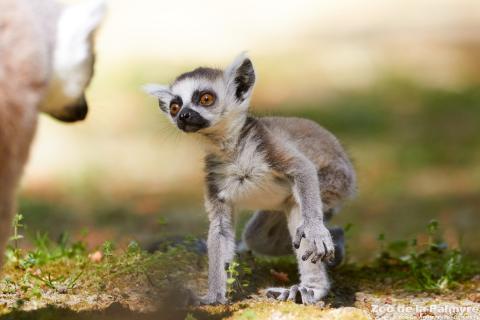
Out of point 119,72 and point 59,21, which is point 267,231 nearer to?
point 59,21

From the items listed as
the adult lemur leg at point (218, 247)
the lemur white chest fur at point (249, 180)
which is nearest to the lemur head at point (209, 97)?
the lemur white chest fur at point (249, 180)

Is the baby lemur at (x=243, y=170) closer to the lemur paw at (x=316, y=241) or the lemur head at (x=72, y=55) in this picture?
the lemur paw at (x=316, y=241)

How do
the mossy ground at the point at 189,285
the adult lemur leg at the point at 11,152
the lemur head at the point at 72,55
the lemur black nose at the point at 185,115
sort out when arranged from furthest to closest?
1. the lemur black nose at the point at 185,115
2. the mossy ground at the point at 189,285
3. the lemur head at the point at 72,55
4. the adult lemur leg at the point at 11,152

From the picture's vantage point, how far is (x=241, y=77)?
4.91 m

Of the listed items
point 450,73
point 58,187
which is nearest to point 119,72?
point 58,187

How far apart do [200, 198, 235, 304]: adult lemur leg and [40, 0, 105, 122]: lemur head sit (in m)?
1.17

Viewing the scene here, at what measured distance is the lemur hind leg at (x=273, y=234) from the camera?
5402 mm

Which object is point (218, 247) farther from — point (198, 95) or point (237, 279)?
point (198, 95)

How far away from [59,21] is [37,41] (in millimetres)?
287

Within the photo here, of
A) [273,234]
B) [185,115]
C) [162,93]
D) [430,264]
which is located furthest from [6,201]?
[430,264]

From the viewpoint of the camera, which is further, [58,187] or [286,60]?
[286,60]

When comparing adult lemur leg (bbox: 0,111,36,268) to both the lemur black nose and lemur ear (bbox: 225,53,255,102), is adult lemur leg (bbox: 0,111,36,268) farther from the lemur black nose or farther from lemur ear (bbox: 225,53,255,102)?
lemur ear (bbox: 225,53,255,102)

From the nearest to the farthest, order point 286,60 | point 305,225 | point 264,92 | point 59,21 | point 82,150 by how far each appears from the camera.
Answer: point 59,21 < point 305,225 < point 82,150 < point 264,92 < point 286,60

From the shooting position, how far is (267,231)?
542 centimetres
